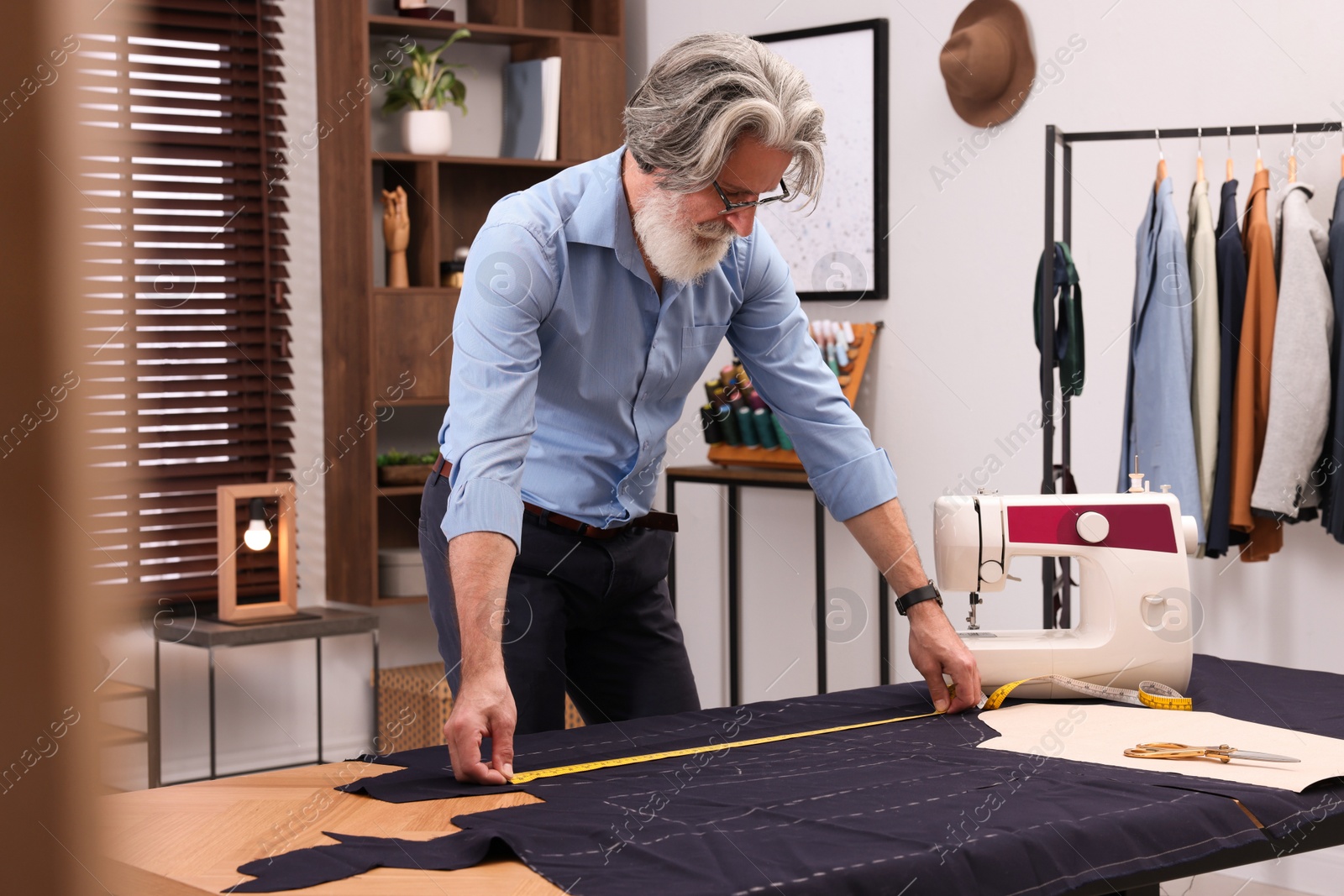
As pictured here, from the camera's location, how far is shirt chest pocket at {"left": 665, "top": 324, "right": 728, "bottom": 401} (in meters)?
1.92

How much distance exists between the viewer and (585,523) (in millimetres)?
1852

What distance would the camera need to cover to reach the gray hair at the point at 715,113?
1.65 m

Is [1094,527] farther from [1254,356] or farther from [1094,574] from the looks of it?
[1254,356]

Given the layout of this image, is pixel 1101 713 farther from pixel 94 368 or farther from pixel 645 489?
pixel 94 368

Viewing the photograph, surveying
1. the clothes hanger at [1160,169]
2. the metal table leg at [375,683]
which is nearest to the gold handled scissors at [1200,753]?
the clothes hanger at [1160,169]

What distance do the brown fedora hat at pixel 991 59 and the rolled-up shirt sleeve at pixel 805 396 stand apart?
74.2 inches

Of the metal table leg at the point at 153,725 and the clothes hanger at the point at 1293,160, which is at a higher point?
the clothes hanger at the point at 1293,160

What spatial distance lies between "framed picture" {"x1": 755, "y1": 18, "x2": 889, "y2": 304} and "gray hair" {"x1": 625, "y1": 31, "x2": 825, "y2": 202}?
2.27 meters

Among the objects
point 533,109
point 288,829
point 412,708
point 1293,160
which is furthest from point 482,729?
point 533,109

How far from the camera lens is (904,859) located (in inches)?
43.3

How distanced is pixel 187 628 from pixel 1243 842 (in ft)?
10.3

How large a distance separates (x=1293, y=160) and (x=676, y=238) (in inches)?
76.1

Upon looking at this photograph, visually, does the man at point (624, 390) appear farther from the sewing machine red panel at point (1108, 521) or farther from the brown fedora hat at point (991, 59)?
the brown fedora hat at point (991, 59)

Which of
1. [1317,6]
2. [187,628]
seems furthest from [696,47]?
[187,628]
